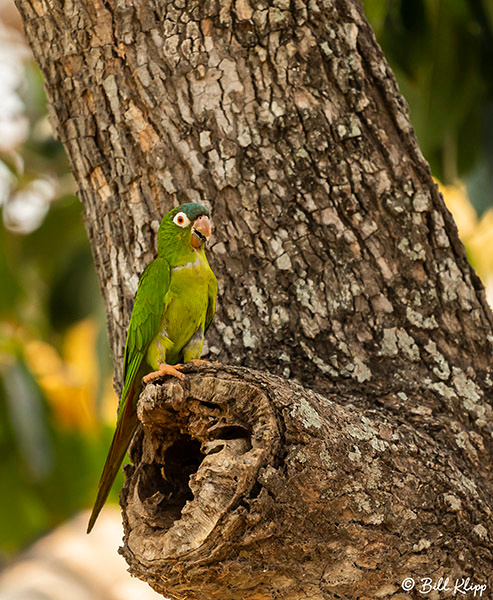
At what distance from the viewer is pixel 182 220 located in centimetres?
225

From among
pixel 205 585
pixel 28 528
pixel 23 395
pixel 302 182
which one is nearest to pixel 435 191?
pixel 302 182

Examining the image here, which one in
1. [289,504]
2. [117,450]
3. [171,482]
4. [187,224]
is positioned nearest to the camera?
[289,504]

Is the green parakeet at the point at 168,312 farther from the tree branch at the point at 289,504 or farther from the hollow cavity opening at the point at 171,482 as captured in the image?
the tree branch at the point at 289,504

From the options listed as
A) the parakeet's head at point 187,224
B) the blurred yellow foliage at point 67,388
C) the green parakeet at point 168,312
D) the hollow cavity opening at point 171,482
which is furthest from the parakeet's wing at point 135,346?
the blurred yellow foliage at point 67,388

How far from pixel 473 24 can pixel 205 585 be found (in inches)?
141

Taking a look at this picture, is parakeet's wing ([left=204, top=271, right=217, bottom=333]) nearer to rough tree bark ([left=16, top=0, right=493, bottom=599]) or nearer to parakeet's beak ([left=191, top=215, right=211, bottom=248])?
rough tree bark ([left=16, top=0, right=493, bottom=599])

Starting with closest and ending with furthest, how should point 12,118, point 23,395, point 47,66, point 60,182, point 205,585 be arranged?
point 205,585
point 47,66
point 23,395
point 60,182
point 12,118

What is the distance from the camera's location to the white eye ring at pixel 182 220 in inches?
88.0

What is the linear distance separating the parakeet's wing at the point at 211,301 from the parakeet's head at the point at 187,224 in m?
0.14

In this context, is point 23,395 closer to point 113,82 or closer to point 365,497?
point 113,82

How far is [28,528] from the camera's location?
762 centimetres

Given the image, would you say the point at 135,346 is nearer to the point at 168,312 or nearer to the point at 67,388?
the point at 168,312

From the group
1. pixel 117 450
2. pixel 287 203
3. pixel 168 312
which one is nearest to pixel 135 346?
pixel 168 312

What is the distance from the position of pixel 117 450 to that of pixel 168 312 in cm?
52
